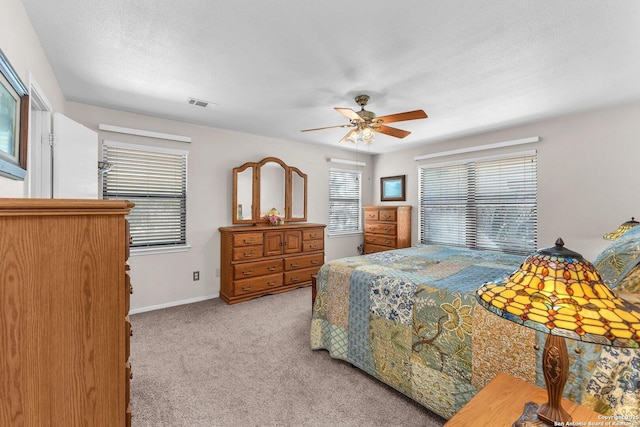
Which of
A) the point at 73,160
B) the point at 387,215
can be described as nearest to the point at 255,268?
the point at 73,160

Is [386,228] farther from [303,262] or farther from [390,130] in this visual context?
[390,130]

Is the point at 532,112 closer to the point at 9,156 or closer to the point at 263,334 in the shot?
the point at 263,334

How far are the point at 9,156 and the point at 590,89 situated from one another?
447cm

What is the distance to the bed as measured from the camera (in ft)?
4.02

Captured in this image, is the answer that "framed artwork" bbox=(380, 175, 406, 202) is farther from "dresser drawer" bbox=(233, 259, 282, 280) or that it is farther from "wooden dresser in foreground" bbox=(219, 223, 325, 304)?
"dresser drawer" bbox=(233, 259, 282, 280)

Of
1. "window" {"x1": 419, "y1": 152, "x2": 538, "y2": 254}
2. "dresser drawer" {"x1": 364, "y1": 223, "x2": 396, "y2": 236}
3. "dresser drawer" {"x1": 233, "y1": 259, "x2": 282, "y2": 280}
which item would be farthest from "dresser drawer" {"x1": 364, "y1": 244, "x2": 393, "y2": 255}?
"dresser drawer" {"x1": 233, "y1": 259, "x2": 282, "y2": 280}

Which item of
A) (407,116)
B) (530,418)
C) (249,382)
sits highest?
(407,116)

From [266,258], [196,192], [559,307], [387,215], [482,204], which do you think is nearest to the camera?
[559,307]

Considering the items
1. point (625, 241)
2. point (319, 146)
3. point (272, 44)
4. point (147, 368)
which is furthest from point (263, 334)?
point (319, 146)

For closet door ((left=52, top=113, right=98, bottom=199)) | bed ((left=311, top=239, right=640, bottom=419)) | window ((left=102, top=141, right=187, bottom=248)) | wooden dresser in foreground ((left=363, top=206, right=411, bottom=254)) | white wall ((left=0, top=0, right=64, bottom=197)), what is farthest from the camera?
wooden dresser in foreground ((left=363, top=206, right=411, bottom=254))

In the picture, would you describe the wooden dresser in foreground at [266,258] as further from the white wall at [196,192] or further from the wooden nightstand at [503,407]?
the wooden nightstand at [503,407]

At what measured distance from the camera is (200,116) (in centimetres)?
358

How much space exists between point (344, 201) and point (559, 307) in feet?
16.4

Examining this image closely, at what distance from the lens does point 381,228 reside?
17.7 feet
